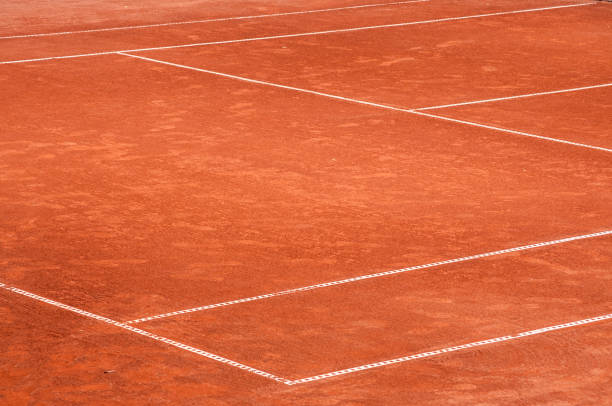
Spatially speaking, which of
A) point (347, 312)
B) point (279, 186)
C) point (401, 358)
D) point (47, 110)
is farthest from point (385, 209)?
point (47, 110)

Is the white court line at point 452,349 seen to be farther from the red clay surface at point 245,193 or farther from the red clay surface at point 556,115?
the red clay surface at point 556,115

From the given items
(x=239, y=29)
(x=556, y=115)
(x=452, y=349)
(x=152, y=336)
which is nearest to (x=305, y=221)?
(x=152, y=336)

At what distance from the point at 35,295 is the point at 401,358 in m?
1.74

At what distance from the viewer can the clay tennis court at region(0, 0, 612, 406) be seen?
5.33 metres

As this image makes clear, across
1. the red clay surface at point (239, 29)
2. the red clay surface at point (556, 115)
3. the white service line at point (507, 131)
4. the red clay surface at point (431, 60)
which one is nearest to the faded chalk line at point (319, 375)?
the white service line at point (507, 131)

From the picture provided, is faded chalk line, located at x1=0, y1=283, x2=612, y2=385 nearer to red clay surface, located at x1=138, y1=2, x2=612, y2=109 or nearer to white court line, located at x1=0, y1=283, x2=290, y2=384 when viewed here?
white court line, located at x1=0, y1=283, x2=290, y2=384

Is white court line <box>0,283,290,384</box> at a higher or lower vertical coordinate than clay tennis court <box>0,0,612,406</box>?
higher

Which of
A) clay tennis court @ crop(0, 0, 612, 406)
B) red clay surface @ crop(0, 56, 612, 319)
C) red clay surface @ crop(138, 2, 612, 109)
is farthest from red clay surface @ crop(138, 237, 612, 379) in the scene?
red clay surface @ crop(138, 2, 612, 109)

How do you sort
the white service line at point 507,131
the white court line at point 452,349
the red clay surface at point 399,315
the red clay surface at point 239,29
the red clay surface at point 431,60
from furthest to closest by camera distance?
1. the red clay surface at point 239,29
2. the red clay surface at point 431,60
3. the white service line at point 507,131
4. the red clay surface at point 399,315
5. the white court line at point 452,349

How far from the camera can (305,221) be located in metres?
7.39

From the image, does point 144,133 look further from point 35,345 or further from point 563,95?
point 35,345

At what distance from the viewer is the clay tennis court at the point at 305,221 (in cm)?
533

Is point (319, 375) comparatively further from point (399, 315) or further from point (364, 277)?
point (364, 277)

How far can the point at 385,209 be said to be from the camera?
7609mm
